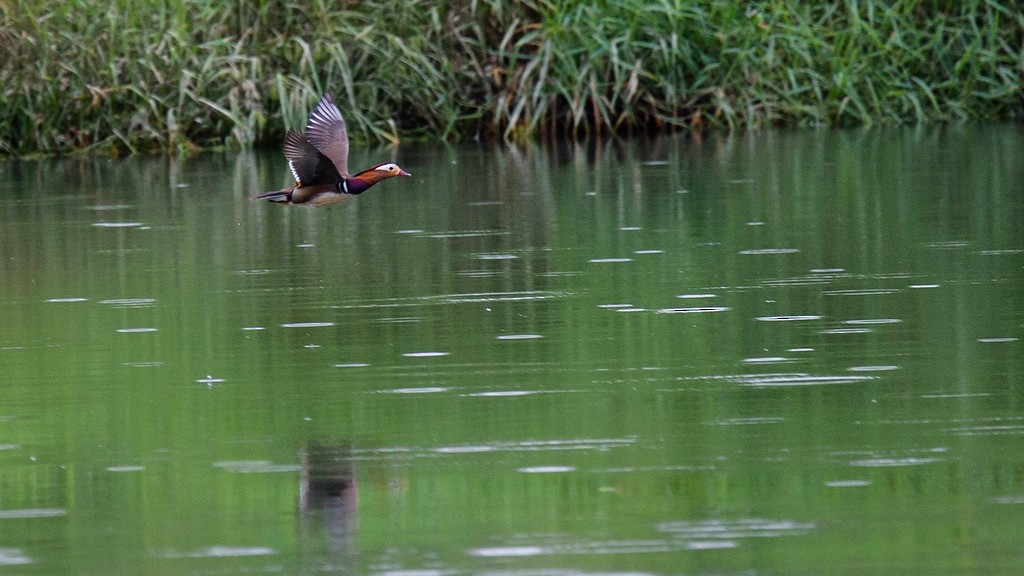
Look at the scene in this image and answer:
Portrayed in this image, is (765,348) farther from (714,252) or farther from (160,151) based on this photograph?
(160,151)

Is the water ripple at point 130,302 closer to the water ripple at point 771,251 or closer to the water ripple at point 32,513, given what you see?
the water ripple at point 771,251

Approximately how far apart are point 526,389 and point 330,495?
1316 millimetres

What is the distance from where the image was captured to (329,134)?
9180 mm

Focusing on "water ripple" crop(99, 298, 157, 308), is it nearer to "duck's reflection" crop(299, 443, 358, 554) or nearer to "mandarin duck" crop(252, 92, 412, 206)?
"mandarin duck" crop(252, 92, 412, 206)

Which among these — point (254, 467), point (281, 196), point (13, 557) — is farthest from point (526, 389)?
point (281, 196)

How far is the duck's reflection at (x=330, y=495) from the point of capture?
445cm

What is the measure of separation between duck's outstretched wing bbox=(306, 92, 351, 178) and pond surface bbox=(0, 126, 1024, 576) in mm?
524

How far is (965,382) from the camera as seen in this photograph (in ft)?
19.3

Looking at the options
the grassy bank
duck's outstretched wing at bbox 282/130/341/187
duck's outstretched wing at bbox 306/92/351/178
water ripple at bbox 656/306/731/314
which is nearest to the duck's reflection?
water ripple at bbox 656/306/731/314

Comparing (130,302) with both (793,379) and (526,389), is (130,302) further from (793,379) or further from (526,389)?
(793,379)

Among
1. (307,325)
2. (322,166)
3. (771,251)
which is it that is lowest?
(307,325)

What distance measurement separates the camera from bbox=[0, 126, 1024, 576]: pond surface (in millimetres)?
4344

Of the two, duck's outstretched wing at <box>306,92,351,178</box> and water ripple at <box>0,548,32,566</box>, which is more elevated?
duck's outstretched wing at <box>306,92,351,178</box>

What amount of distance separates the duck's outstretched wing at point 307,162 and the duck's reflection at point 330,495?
346 centimetres
